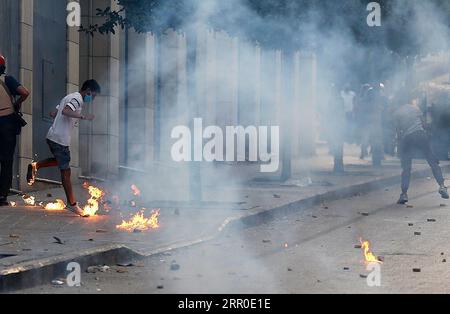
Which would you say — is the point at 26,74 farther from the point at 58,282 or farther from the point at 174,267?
the point at 58,282

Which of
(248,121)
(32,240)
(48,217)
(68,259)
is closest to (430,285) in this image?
(68,259)

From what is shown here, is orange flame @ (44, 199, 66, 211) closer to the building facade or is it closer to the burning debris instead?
the burning debris

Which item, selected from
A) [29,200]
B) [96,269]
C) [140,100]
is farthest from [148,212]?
[140,100]

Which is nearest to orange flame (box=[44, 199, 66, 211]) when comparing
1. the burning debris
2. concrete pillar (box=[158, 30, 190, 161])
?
the burning debris

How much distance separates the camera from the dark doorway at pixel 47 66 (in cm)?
1936

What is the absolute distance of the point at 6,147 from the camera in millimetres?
15906

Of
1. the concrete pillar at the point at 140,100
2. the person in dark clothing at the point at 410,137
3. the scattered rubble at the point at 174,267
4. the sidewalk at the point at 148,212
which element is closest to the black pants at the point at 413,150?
the person in dark clothing at the point at 410,137

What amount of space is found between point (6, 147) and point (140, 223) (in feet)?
8.36

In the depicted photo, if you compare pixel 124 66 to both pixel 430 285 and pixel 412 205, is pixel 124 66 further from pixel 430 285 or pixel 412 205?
pixel 430 285

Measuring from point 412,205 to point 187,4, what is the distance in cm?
416

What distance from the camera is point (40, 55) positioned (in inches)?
768

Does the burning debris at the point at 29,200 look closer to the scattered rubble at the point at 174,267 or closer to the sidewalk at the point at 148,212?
the sidewalk at the point at 148,212

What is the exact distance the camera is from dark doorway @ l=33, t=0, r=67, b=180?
19.4 metres
